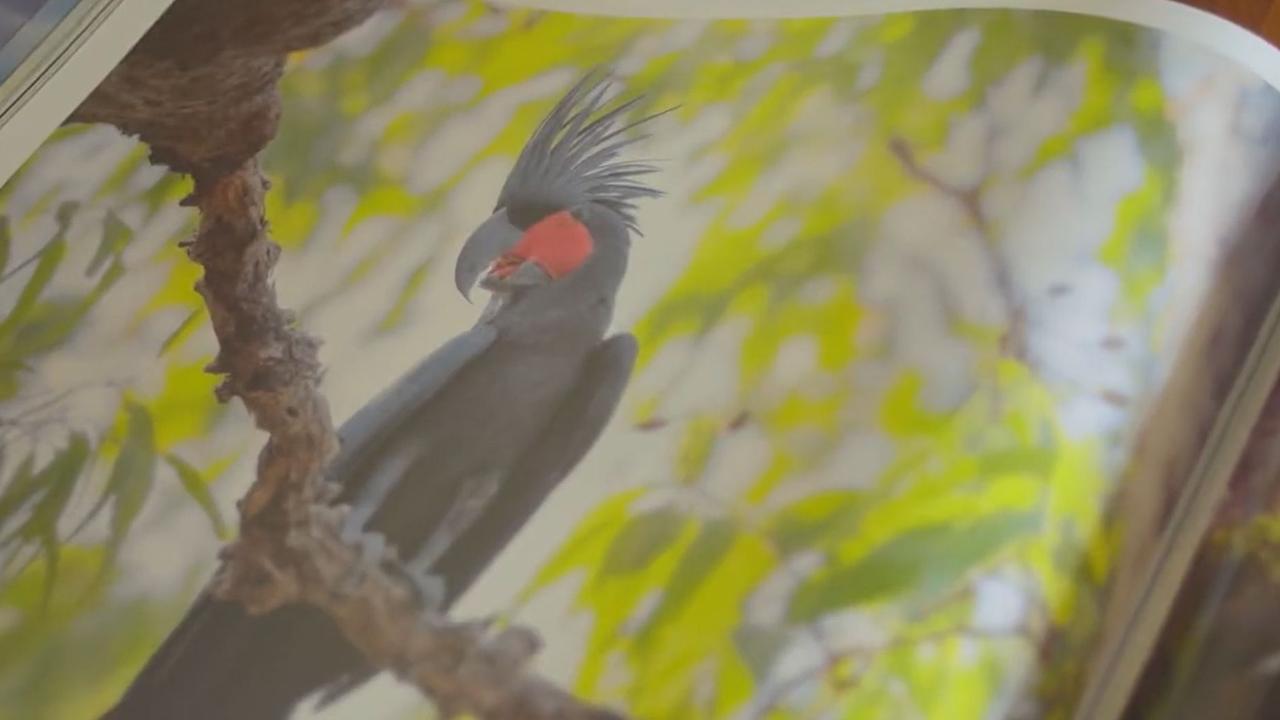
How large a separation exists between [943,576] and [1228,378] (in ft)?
0.38

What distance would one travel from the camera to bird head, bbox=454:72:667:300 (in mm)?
444

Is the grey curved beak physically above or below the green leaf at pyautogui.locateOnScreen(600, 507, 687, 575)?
above

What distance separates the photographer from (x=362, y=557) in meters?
0.39

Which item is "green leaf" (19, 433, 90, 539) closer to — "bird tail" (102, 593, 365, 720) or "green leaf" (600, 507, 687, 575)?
"bird tail" (102, 593, 365, 720)

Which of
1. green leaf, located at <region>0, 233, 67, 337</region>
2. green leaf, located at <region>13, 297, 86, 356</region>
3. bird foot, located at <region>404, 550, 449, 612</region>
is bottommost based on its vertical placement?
bird foot, located at <region>404, 550, 449, 612</region>

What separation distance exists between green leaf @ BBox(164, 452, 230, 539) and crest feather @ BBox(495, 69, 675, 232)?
0.16 m

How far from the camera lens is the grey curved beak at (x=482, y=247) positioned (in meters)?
0.44

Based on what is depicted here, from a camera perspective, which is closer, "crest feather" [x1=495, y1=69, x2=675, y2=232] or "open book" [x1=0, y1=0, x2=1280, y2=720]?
"open book" [x1=0, y1=0, x2=1280, y2=720]

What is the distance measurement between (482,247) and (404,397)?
0.24ft

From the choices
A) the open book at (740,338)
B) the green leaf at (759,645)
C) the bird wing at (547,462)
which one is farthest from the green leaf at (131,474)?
the green leaf at (759,645)

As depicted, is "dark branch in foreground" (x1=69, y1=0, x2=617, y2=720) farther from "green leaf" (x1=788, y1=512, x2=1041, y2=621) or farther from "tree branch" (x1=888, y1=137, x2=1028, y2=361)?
"tree branch" (x1=888, y1=137, x2=1028, y2=361)

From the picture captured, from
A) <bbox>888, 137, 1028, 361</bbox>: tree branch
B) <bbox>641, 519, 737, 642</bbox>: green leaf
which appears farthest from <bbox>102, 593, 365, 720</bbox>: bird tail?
<bbox>888, 137, 1028, 361</bbox>: tree branch

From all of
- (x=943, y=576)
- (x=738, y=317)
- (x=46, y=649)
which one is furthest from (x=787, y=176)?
(x=46, y=649)

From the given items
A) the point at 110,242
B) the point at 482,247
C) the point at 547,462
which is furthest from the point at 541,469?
the point at 110,242
